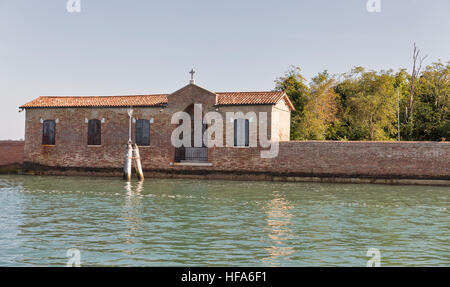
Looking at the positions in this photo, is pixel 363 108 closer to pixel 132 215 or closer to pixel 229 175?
pixel 229 175

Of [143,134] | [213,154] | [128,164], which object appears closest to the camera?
[128,164]

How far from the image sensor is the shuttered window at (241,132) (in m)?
27.6

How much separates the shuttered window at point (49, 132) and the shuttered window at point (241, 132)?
11723 mm

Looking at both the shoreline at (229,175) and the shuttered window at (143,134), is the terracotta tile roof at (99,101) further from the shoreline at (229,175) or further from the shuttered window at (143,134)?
the shoreline at (229,175)

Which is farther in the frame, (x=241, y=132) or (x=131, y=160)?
(x=241, y=132)

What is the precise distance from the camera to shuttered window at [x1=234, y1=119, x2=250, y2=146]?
27594mm

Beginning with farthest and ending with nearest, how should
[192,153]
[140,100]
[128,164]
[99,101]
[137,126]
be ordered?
[99,101] → [140,100] → [192,153] → [137,126] → [128,164]

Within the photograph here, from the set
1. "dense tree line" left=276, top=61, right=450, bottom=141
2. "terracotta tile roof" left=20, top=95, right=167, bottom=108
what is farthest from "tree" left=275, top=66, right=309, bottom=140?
"terracotta tile roof" left=20, top=95, right=167, bottom=108

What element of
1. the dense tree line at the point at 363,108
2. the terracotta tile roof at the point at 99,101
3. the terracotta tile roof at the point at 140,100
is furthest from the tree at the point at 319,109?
the terracotta tile roof at the point at 99,101

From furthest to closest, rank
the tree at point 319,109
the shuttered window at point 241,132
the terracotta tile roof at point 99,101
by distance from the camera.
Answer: the tree at point 319,109, the terracotta tile roof at point 99,101, the shuttered window at point 241,132

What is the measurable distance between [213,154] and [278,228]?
1725 cm

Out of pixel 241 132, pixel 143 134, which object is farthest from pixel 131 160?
pixel 241 132

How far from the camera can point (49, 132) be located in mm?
30984
